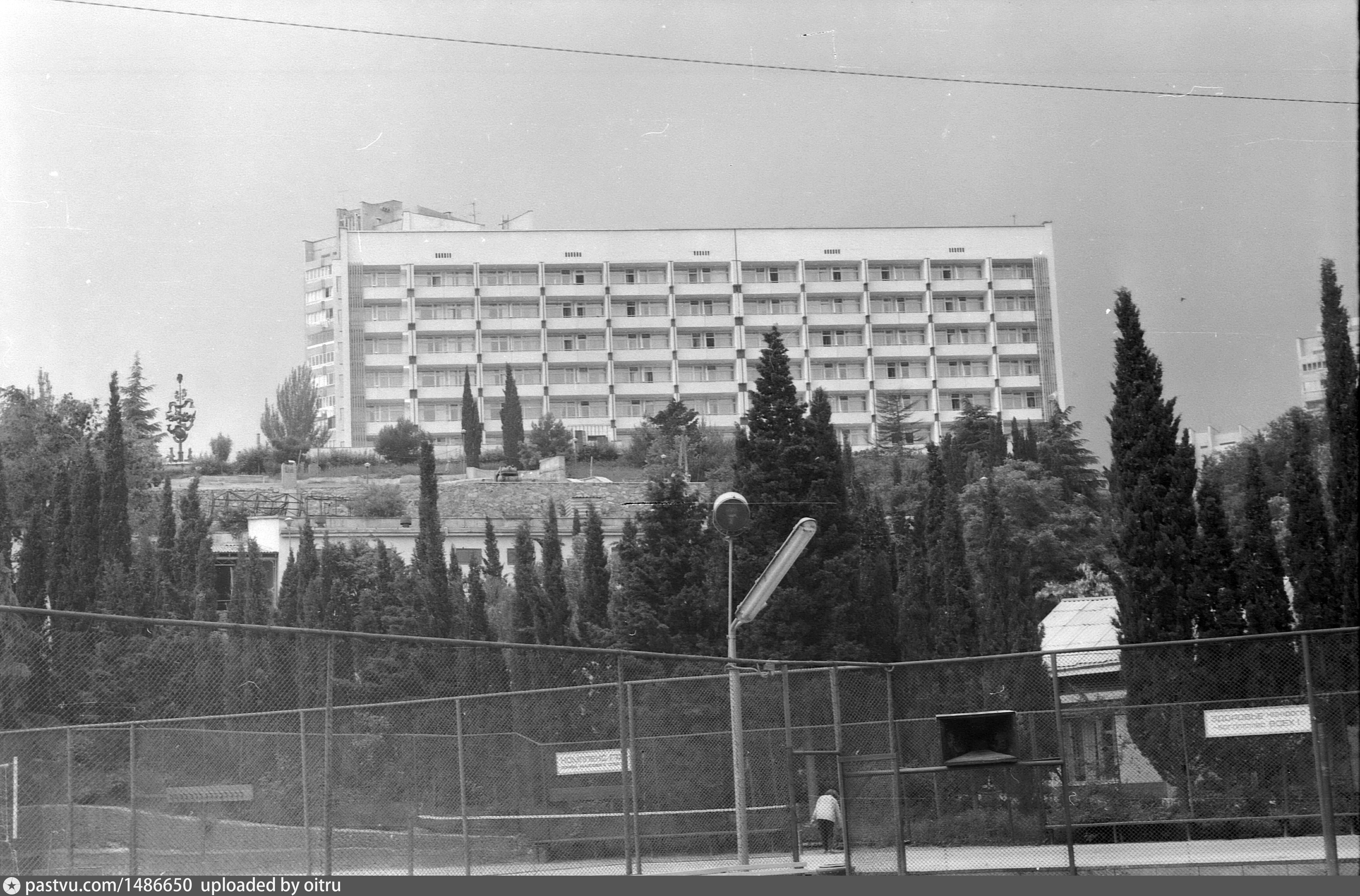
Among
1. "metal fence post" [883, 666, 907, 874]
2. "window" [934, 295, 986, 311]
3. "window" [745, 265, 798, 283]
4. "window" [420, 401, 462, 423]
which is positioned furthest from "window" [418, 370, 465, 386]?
"metal fence post" [883, 666, 907, 874]

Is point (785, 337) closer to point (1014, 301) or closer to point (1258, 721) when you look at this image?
point (1014, 301)

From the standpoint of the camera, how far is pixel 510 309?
106875mm

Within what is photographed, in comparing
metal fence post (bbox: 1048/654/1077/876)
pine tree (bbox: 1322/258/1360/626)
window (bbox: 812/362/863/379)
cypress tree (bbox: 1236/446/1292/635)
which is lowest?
metal fence post (bbox: 1048/654/1077/876)

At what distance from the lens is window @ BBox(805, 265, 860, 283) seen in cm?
10731

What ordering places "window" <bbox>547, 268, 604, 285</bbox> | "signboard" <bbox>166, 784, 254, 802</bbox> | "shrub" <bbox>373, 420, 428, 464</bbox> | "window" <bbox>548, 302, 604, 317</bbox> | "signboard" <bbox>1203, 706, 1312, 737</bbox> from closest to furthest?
"signboard" <bbox>166, 784, 254, 802</bbox>
"signboard" <bbox>1203, 706, 1312, 737</bbox>
"shrub" <bbox>373, 420, 428, 464</bbox>
"window" <bbox>547, 268, 604, 285</bbox>
"window" <bbox>548, 302, 604, 317</bbox>

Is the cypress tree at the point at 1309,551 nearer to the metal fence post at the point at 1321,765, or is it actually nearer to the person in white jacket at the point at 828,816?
the person in white jacket at the point at 828,816

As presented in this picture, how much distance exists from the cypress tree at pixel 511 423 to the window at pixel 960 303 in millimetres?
30274

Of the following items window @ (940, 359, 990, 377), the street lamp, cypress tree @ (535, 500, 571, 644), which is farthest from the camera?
window @ (940, 359, 990, 377)

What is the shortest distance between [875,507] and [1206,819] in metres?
39.5

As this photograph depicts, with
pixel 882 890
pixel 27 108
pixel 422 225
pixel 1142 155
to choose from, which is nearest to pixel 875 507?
pixel 1142 155

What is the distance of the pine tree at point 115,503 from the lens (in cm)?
5450

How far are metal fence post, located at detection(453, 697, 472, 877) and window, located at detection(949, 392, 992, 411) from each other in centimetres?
10075

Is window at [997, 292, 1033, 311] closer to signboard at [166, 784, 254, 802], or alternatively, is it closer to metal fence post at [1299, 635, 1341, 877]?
metal fence post at [1299, 635, 1341, 877]

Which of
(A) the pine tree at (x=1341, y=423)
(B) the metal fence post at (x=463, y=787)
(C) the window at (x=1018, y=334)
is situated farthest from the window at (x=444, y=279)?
(B) the metal fence post at (x=463, y=787)
